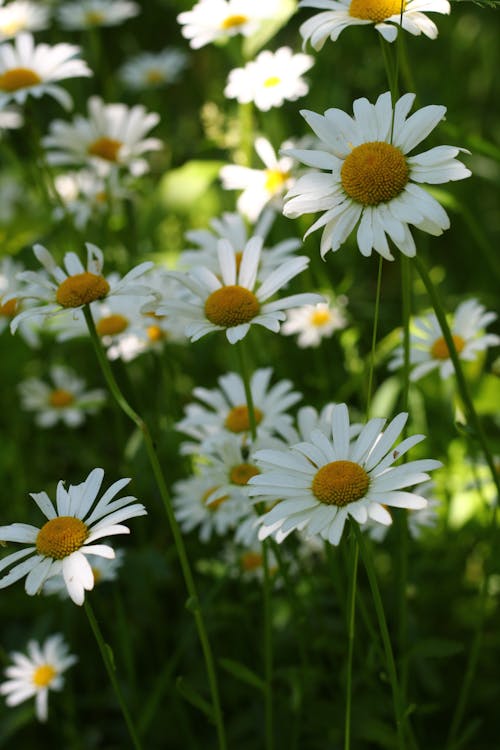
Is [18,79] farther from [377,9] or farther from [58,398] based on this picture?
[377,9]

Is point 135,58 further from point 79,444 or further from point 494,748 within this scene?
point 494,748

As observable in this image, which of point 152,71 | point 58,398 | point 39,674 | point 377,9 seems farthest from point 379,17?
point 152,71

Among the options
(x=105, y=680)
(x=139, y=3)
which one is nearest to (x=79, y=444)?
(x=105, y=680)

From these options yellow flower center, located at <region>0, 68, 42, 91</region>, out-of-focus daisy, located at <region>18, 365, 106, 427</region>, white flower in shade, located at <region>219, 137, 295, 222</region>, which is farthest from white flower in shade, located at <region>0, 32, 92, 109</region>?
out-of-focus daisy, located at <region>18, 365, 106, 427</region>

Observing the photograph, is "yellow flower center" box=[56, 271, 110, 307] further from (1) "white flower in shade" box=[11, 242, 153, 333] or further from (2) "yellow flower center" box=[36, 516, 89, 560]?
(2) "yellow flower center" box=[36, 516, 89, 560]

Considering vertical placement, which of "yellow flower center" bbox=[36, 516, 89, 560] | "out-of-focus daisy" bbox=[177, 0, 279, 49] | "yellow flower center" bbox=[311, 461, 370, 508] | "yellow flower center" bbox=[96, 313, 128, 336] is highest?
"out-of-focus daisy" bbox=[177, 0, 279, 49]
